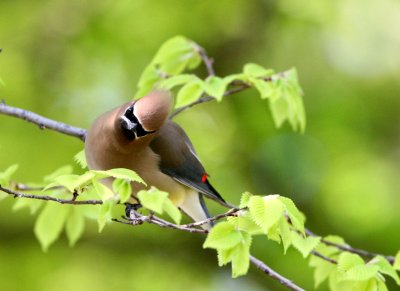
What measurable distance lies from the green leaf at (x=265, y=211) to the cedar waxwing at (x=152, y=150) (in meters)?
0.87

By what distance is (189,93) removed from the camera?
338 cm

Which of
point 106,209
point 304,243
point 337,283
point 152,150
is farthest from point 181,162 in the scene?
point 106,209

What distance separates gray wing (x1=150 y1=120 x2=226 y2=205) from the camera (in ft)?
12.5

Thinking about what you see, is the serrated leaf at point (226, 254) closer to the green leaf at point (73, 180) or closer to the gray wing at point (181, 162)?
the green leaf at point (73, 180)

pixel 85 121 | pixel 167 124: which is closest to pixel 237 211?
pixel 167 124

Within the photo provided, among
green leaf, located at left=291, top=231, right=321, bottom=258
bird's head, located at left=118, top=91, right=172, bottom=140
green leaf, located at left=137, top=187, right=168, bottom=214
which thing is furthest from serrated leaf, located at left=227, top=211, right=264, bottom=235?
bird's head, located at left=118, top=91, right=172, bottom=140

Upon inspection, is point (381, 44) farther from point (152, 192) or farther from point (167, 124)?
point (152, 192)

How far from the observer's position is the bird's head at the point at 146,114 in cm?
314

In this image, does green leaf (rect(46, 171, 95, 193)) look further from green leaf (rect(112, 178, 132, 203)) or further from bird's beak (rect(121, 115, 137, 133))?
bird's beak (rect(121, 115, 137, 133))

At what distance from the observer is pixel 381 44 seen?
6758 mm

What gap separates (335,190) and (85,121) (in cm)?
209

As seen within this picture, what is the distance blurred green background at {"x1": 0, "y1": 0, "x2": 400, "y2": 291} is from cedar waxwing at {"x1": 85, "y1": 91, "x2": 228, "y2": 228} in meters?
2.07

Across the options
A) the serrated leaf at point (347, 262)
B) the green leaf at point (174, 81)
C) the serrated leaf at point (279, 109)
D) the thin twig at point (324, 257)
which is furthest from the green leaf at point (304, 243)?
the serrated leaf at point (279, 109)

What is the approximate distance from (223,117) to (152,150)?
283 centimetres
